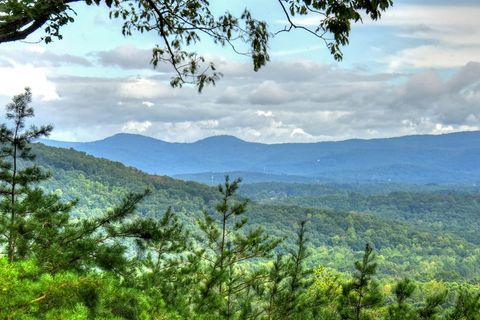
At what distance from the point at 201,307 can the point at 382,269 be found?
499 ft

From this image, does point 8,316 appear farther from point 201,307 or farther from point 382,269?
point 382,269

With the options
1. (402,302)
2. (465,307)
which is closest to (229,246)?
(402,302)

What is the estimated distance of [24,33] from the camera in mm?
6922

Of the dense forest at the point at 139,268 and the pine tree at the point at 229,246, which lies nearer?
the dense forest at the point at 139,268

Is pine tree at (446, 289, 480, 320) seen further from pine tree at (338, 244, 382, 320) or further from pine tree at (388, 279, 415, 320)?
pine tree at (338, 244, 382, 320)

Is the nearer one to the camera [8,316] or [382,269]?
[8,316]

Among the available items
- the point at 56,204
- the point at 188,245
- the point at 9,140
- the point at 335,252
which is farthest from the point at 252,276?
the point at 335,252

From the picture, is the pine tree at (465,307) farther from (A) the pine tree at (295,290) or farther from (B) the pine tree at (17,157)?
(B) the pine tree at (17,157)

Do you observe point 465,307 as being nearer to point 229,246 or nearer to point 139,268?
point 229,246

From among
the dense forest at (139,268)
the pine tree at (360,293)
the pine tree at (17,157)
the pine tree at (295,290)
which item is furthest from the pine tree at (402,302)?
the pine tree at (17,157)

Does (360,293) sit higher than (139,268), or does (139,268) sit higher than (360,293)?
(139,268)

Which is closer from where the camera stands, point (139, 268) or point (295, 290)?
point (139, 268)

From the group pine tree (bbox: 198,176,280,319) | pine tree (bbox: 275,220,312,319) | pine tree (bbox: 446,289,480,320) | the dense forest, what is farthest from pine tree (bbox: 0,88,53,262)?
pine tree (bbox: 446,289,480,320)

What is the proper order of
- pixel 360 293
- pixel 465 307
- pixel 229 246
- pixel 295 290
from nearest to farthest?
pixel 465 307 → pixel 360 293 → pixel 229 246 → pixel 295 290
